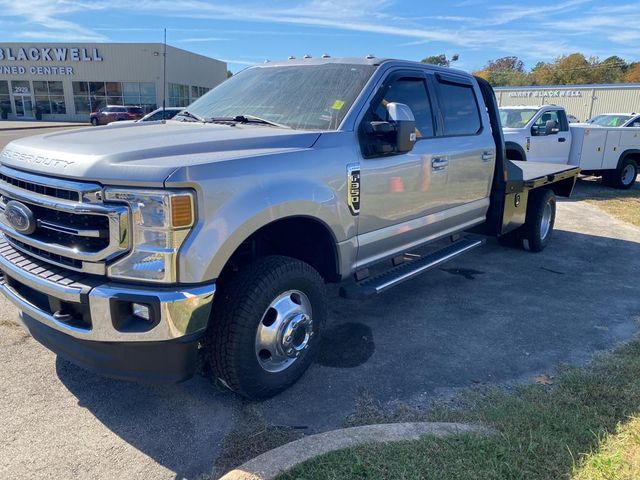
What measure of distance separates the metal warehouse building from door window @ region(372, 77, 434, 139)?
3202 centimetres

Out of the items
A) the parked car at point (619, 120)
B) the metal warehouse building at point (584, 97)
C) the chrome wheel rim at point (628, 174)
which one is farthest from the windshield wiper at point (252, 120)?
the metal warehouse building at point (584, 97)

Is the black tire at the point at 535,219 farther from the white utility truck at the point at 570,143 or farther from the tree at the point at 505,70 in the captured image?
the tree at the point at 505,70

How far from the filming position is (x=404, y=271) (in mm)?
4352

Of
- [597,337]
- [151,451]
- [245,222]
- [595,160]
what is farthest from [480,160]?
[595,160]

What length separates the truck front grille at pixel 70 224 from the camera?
2.55m

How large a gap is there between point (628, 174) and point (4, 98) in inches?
1999

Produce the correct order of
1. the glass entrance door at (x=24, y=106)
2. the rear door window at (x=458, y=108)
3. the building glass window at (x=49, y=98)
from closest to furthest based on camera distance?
the rear door window at (x=458, y=108) < the building glass window at (x=49, y=98) < the glass entrance door at (x=24, y=106)

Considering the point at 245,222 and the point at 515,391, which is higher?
the point at 245,222

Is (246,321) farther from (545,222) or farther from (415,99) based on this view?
(545,222)

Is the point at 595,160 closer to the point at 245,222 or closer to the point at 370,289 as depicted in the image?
the point at 370,289

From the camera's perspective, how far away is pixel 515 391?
3414mm

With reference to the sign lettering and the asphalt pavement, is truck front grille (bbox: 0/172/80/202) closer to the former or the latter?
the asphalt pavement

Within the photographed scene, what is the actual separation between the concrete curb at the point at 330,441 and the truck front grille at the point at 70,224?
1.21 meters

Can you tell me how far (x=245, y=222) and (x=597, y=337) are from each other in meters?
3.23
